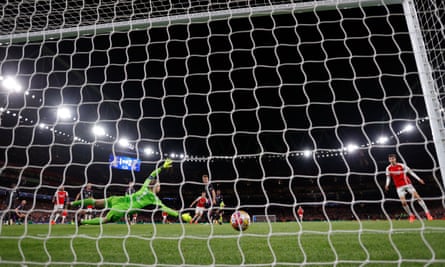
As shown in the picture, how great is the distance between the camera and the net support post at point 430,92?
2.40 metres

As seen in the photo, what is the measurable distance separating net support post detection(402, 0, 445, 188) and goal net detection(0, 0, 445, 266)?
0.04 feet

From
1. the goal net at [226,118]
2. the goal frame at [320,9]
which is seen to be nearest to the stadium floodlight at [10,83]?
the goal net at [226,118]

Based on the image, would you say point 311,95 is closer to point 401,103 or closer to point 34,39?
point 401,103

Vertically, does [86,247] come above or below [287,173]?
above

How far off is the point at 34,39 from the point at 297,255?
153 inches

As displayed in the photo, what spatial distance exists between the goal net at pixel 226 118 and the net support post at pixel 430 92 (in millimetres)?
13

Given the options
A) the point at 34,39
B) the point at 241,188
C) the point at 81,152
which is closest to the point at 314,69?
the point at 34,39

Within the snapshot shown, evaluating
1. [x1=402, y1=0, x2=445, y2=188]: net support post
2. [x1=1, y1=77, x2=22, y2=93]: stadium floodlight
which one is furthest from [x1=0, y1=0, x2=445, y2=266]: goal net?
[x1=1, y1=77, x2=22, y2=93]: stadium floodlight

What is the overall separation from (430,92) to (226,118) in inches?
546

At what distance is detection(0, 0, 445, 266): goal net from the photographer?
2.89 metres

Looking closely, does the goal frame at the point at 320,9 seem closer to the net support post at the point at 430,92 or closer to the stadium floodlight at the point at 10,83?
the net support post at the point at 430,92

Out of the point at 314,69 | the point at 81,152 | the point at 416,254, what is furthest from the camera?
the point at 81,152

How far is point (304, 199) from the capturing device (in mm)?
24922

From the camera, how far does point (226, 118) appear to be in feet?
53.6
